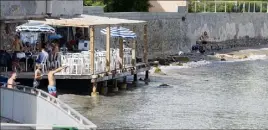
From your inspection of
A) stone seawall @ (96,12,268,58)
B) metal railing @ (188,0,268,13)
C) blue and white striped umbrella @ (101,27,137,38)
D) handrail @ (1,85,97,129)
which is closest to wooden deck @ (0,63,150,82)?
blue and white striped umbrella @ (101,27,137,38)

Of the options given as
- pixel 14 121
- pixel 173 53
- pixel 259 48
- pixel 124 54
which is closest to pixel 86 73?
pixel 124 54

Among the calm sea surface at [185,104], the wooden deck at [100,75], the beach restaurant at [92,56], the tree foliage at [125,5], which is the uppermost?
the tree foliage at [125,5]

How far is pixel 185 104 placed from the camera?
33.6 metres

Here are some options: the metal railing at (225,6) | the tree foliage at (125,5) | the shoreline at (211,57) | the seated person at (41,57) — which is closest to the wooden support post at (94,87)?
the seated person at (41,57)

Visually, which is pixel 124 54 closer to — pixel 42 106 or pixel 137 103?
pixel 137 103

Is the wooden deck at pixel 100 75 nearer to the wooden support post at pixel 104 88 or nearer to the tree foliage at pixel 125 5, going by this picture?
the wooden support post at pixel 104 88

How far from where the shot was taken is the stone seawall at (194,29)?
5488 cm

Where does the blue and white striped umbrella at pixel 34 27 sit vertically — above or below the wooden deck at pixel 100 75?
above

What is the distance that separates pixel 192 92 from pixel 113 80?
3.92m

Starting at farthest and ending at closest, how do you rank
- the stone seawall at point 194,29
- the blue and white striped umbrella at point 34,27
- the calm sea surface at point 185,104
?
the stone seawall at point 194,29 < the blue and white striped umbrella at point 34,27 < the calm sea surface at point 185,104

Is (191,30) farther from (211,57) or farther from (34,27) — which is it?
(34,27)

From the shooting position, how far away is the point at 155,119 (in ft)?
96.5

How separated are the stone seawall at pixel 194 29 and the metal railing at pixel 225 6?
774 centimetres

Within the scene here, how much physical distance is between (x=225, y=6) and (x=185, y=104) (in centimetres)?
5296
